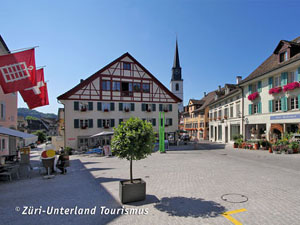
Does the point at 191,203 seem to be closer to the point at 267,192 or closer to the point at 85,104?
the point at 267,192

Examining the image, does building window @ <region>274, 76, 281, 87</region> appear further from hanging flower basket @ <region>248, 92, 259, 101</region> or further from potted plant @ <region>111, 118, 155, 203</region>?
potted plant @ <region>111, 118, 155, 203</region>

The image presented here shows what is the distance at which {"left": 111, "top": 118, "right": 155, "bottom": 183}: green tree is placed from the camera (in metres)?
5.81

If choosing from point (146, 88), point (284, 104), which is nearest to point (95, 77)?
point (146, 88)

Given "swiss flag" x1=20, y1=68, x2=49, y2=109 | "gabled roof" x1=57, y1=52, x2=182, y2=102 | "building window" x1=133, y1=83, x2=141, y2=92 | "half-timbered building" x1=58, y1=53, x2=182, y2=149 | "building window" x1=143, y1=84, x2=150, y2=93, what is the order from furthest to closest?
"building window" x1=143, y1=84, x2=150, y2=93 → "building window" x1=133, y1=83, x2=141, y2=92 → "half-timbered building" x1=58, y1=53, x2=182, y2=149 → "gabled roof" x1=57, y1=52, x2=182, y2=102 → "swiss flag" x1=20, y1=68, x2=49, y2=109

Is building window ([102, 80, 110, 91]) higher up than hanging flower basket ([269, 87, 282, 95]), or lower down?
higher up

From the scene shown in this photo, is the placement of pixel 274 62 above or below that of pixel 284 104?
above

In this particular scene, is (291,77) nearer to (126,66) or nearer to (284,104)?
(284,104)

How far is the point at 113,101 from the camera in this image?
27672mm

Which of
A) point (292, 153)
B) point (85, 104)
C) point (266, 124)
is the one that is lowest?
point (292, 153)

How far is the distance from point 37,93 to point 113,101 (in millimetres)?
14950

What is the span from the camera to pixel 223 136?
31859 millimetres

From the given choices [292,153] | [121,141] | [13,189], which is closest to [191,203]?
[121,141]

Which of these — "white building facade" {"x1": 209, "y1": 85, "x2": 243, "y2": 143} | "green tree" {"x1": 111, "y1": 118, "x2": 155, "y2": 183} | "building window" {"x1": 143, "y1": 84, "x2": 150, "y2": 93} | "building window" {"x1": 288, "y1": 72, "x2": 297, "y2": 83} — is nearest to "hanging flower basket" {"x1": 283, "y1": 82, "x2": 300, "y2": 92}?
"building window" {"x1": 288, "y1": 72, "x2": 297, "y2": 83}

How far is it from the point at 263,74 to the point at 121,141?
20.9 meters
